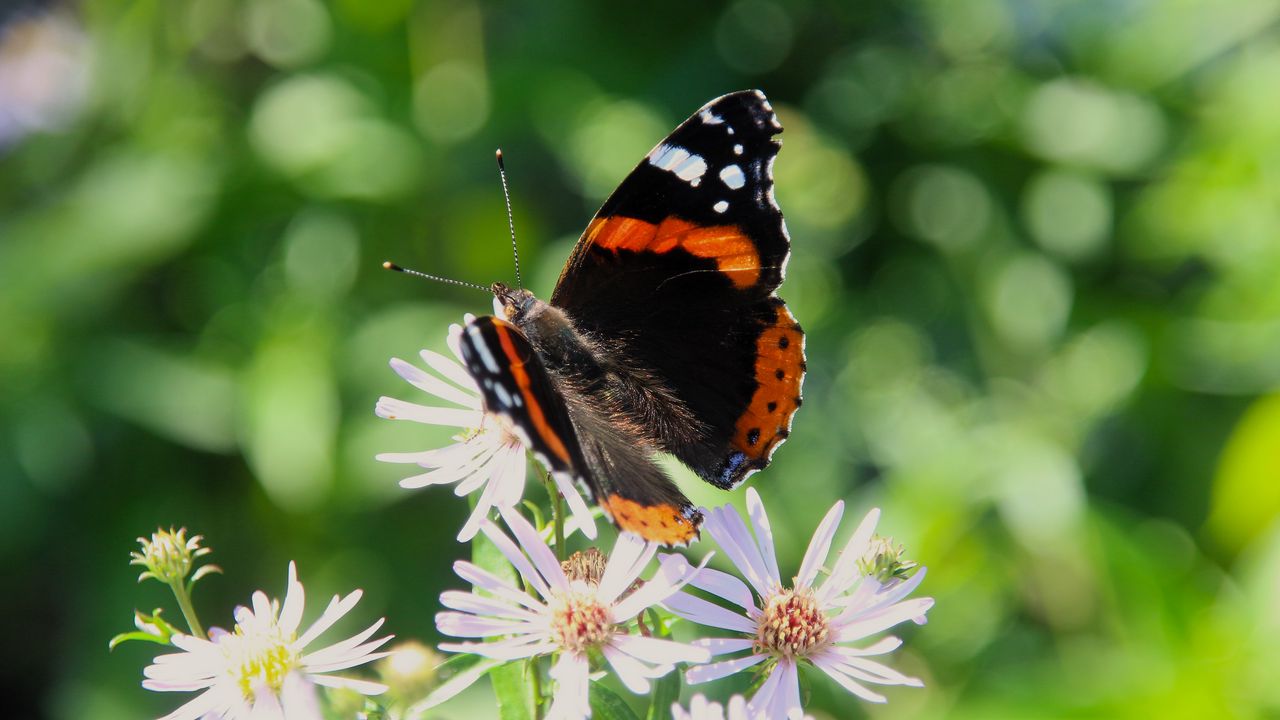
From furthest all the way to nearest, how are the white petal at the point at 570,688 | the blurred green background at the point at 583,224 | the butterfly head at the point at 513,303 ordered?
1. the blurred green background at the point at 583,224
2. the butterfly head at the point at 513,303
3. the white petal at the point at 570,688

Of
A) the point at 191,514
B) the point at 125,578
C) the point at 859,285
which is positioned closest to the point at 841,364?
the point at 859,285

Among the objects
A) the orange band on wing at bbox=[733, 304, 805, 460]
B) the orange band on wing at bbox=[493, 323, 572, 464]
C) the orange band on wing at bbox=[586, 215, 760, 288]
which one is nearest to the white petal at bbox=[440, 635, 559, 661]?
the orange band on wing at bbox=[493, 323, 572, 464]

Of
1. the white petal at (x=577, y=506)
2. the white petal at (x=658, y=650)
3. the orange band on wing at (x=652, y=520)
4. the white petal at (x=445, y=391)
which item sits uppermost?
the white petal at (x=445, y=391)

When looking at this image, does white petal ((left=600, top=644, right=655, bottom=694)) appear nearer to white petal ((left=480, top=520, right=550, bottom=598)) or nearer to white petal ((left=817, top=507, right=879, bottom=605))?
white petal ((left=480, top=520, right=550, bottom=598))

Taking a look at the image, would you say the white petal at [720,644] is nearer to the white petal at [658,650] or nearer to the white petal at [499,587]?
the white petal at [658,650]

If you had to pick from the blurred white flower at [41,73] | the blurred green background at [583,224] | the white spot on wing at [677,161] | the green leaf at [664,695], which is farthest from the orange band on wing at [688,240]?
the blurred white flower at [41,73]

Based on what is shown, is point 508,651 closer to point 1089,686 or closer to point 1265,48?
point 1089,686

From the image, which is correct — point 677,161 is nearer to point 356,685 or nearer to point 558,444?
point 558,444
